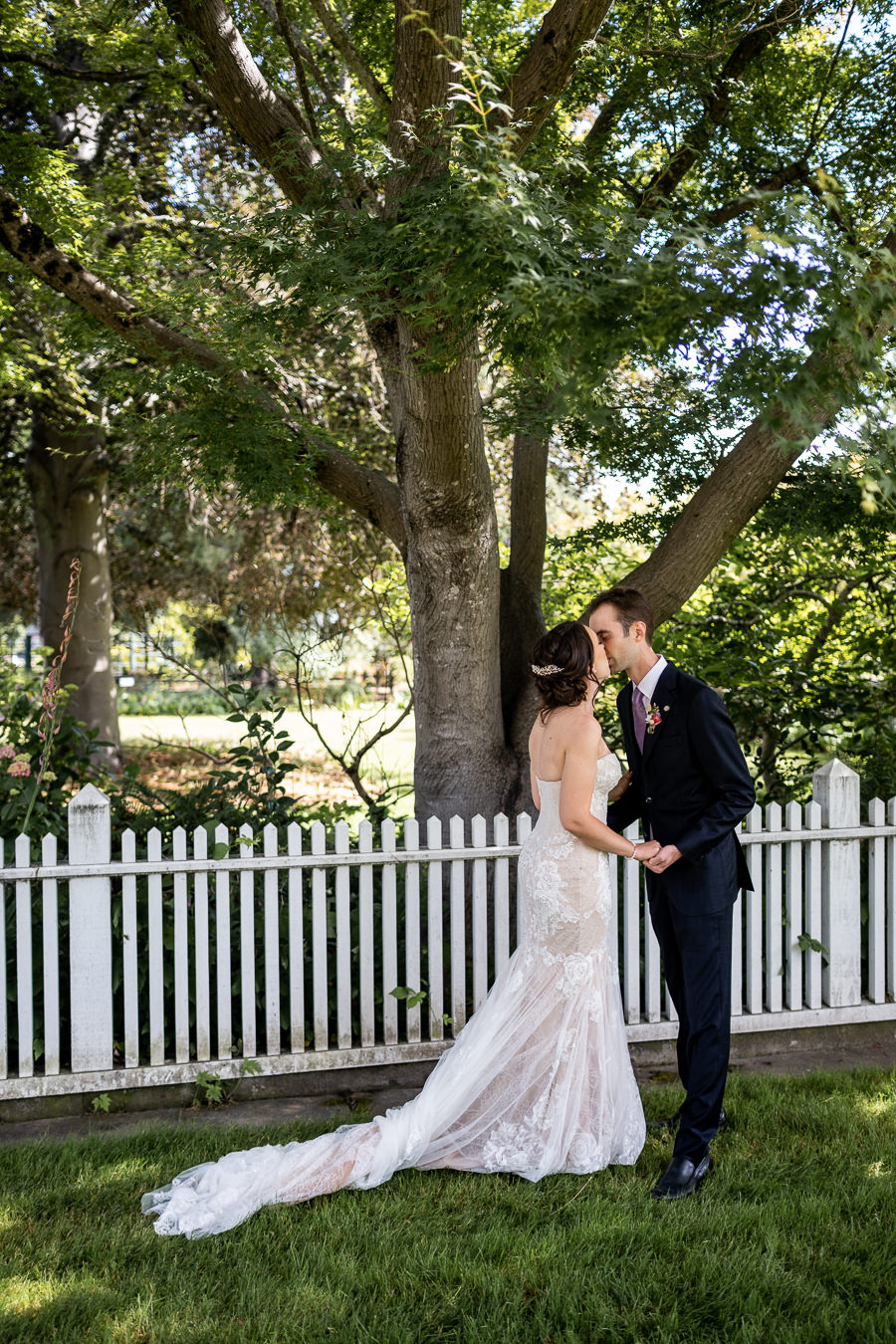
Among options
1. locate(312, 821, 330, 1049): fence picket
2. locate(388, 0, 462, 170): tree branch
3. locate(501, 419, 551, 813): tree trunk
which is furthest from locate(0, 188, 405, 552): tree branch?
locate(312, 821, 330, 1049): fence picket

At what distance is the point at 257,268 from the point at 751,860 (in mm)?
4002

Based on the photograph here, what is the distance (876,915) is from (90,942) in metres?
4.14

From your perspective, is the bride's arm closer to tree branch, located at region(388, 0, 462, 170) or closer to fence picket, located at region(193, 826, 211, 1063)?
fence picket, located at region(193, 826, 211, 1063)

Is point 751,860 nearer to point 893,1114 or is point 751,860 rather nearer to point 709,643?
point 893,1114

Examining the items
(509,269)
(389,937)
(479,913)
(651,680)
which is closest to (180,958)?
(389,937)

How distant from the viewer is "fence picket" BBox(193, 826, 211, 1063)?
187 inches

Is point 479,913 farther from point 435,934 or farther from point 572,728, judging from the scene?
point 572,728

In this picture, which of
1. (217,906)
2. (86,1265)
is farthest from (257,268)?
(86,1265)

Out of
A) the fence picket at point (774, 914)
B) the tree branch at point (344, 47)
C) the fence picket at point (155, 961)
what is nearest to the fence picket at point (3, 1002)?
the fence picket at point (155, 961)

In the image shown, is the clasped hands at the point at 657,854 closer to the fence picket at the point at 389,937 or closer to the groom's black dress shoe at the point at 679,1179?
the groom's black dress shoe at the point at 679,1179

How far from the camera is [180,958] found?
4738 mm

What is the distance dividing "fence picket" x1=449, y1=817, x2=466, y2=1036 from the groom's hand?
4.20 ft

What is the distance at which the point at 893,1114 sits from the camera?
14.7 feet

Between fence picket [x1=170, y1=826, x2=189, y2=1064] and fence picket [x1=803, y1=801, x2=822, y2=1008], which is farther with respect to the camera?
fence picket [x1=803, y1=801, x2=822, y2=1008]
